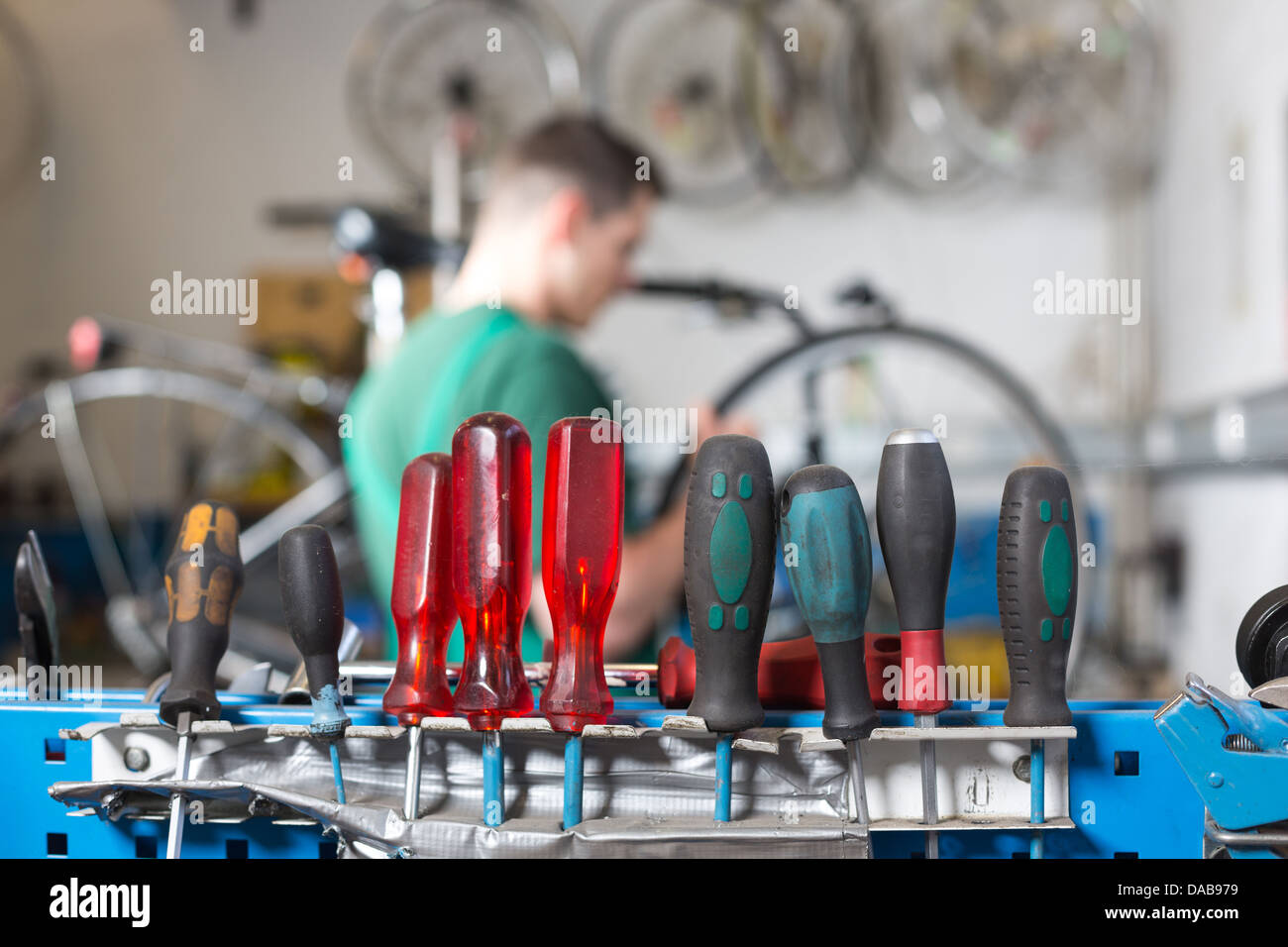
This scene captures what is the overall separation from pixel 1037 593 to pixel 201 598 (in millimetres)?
356

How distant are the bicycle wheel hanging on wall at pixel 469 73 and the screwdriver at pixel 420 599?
7.96 feet

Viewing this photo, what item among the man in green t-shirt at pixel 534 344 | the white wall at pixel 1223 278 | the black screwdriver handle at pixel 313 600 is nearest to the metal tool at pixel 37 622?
the black screwdriver handle at pixel 313 600

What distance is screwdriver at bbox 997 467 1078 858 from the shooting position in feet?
1.31

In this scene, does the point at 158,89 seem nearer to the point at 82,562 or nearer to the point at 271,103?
the point at 271,103

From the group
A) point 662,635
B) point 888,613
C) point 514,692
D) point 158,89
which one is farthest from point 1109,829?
point 158,89

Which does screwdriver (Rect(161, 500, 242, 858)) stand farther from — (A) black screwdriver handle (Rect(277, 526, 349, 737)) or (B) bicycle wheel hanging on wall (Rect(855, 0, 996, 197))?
(B) bicycle wheel hanging on wall (Rect(855, 0, 996, 197))

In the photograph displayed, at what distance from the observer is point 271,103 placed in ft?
9.13

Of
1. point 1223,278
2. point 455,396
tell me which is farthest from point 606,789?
point 1223,278

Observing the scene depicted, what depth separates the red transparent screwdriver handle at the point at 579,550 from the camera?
40 cm

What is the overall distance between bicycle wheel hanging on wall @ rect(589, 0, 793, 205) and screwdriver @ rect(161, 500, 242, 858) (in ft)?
7.80

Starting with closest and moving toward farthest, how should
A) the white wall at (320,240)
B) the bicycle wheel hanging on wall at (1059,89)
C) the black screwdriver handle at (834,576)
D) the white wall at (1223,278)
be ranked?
the black screwdriver handle at (834,576)
the white wall at (1223,278)
the bicycle wheel hanging on wall at (1059,89)
the white wall at (320,240)

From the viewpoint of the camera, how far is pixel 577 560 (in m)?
0.41

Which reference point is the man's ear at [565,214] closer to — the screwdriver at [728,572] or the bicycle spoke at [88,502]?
the screwdriver at [728,572]

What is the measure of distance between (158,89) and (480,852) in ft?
9.76
